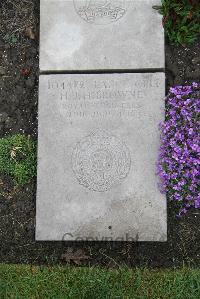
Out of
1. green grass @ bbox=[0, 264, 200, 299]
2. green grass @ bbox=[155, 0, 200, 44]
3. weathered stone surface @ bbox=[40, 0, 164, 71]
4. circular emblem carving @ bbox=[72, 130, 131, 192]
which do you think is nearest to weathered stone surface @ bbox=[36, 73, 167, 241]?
circular emblem carving @ bbox=[72, 130, 131, 192]

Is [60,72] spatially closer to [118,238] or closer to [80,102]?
[80,102]

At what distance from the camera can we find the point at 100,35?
4113mm

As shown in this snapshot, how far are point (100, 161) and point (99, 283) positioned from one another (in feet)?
2.71

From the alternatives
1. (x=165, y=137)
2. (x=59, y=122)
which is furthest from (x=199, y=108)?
(x=59, y=122)

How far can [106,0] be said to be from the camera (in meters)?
4.16

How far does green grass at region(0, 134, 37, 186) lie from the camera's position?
4.12 metres

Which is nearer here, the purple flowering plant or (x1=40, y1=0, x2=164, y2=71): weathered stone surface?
the purple flowering plant

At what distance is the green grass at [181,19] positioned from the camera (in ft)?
13.3

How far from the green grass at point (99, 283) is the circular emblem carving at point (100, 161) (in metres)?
0.60

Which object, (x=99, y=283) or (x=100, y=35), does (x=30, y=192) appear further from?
(x=100, y=35)

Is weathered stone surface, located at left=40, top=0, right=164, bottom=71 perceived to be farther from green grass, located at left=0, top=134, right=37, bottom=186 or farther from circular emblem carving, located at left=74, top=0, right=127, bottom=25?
green grass, located at left=0, top=134, right=37, bottom=186

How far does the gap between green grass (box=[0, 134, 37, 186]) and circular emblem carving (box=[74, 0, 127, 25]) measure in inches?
39.6

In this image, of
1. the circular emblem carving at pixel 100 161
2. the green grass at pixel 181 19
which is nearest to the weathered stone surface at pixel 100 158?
the circular emblem carving at pixel 100 161

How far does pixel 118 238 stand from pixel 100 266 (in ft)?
0.77
